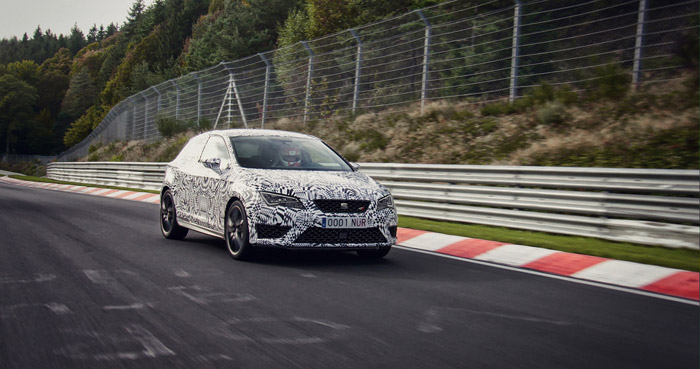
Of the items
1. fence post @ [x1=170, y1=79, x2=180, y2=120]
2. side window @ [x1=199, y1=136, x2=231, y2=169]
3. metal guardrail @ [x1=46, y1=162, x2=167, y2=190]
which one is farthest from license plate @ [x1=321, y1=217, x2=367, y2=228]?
fence post @ [x1=170, y1=79, x2=180, y2=120]

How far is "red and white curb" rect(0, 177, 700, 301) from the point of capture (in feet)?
22.3

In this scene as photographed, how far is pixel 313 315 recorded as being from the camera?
17.4ft

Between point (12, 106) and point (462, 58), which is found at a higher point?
point (12, 106)

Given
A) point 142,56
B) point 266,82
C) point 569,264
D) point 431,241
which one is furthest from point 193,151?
point 142,56

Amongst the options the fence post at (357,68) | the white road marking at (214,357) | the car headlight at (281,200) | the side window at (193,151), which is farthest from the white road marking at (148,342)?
the fence post at (357,68)

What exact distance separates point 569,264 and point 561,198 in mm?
2086

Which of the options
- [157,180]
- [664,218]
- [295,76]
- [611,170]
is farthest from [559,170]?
[157,180]

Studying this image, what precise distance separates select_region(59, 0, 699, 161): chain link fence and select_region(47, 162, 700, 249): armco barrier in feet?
11.0

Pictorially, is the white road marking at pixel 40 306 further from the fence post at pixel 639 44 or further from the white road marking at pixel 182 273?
the fence post at pixel 639 44

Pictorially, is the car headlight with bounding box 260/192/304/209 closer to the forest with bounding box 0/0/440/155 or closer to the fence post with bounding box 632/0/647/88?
the fence post with bounding box 632/0/647/88

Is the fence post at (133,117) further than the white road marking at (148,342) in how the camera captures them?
Yes

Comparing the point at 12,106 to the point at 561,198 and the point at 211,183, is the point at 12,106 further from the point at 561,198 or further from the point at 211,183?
the point at 561,198

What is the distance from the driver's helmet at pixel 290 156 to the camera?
A: 8.63 meters

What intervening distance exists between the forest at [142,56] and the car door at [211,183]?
912 inches
